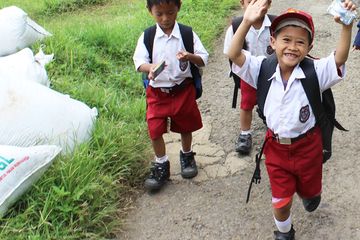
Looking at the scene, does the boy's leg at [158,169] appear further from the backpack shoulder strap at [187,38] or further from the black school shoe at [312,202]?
the black school shoe at [312,202]

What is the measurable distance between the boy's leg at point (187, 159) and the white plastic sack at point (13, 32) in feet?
7.48

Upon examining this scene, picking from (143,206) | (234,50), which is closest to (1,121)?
(143,206)

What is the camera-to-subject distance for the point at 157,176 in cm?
357

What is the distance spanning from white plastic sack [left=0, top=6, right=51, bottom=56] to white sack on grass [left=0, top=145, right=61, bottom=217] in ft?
6.92

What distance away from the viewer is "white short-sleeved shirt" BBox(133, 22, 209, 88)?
327cm

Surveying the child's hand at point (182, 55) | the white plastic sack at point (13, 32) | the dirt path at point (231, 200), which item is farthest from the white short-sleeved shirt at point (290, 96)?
the white plastic sack at point (13, 32)

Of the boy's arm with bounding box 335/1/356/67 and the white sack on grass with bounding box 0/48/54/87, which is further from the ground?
the boy's arm with bounding box 335/1/356/67

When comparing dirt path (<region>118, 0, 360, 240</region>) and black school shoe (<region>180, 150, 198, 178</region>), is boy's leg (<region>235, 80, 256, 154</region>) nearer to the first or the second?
dirt path (<region>118, 0, 360, 240</region>)

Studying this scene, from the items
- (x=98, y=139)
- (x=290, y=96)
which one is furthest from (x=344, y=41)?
(x=98, y=139)

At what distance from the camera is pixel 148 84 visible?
3.40 meters

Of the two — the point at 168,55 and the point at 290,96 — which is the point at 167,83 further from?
the point at 290,96

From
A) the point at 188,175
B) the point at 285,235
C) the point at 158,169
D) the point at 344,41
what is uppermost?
the point at 344,41

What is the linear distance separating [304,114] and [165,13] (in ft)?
3.76

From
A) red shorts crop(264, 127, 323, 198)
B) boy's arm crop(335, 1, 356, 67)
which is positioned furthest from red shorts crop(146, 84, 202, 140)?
boy's arm crop(335, 1, 356, 67)
